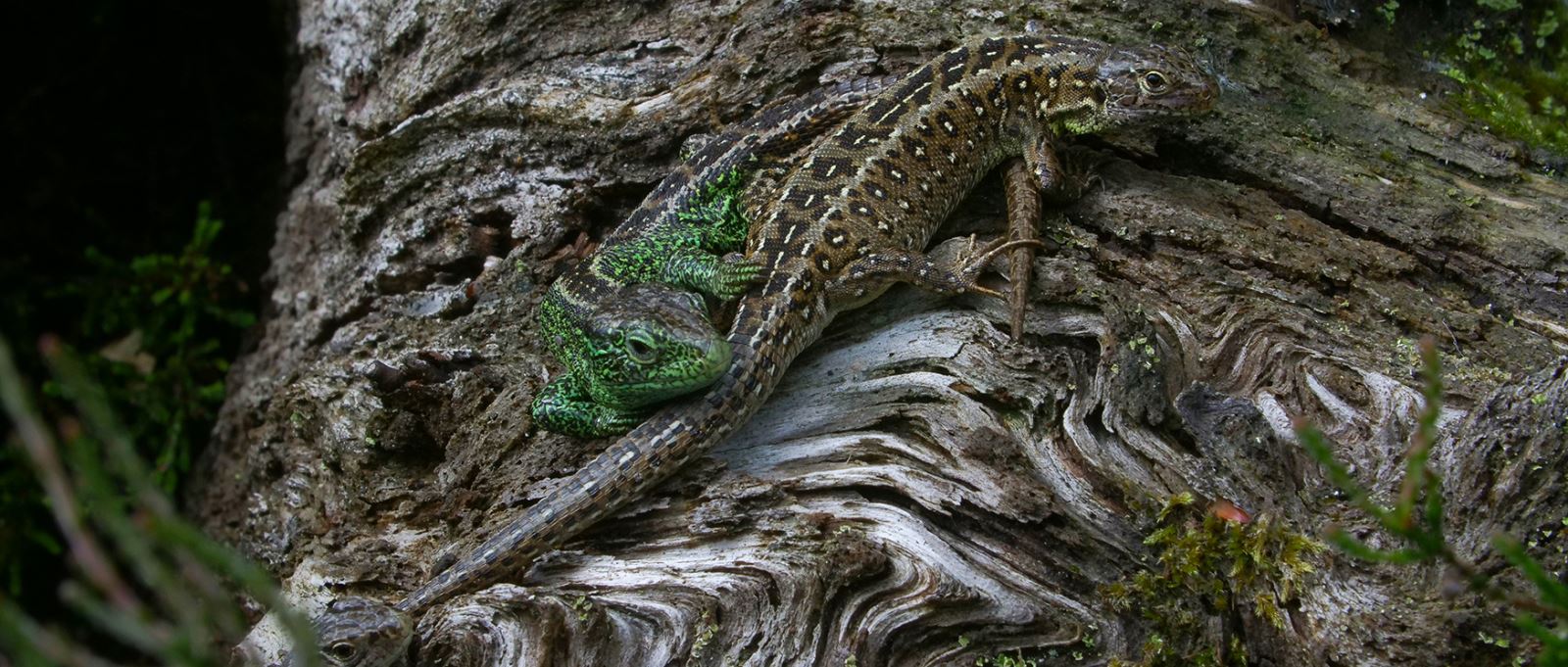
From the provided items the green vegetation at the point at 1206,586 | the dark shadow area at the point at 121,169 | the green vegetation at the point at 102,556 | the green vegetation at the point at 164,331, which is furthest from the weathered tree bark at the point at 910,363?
the green vegetation at the point at 102,556

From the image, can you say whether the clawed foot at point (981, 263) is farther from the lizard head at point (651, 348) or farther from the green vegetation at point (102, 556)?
the green vegetation at point (102, 556)

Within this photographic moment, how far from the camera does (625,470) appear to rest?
442 cm

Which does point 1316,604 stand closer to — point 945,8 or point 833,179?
point 833,179

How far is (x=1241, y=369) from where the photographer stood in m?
4.55

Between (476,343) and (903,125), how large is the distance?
7.82 ft

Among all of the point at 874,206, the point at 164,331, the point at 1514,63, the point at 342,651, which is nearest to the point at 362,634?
the point at 342,651

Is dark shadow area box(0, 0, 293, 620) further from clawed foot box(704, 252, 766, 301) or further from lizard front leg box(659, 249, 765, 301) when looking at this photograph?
clawed foot box(704, 252, 766, 301)

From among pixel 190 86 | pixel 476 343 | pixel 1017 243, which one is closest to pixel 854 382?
pixel 1017 243

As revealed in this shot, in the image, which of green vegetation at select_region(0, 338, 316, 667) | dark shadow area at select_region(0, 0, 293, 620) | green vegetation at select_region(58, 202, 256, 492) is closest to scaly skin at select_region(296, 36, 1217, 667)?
green vegetation at select_region(0, 338, 316, 667)

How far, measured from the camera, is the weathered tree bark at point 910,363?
4188 millimetres

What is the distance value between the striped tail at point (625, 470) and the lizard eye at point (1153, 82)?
2.15 metres

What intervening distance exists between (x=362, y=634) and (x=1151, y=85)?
13.7 ft

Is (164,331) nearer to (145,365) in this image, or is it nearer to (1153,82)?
(145,365)

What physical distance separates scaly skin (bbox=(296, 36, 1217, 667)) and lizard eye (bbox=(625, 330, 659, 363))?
246 mm
